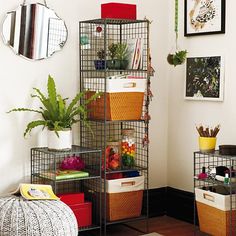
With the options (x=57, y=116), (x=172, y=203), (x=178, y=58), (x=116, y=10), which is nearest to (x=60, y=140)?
(x=57, y=116)

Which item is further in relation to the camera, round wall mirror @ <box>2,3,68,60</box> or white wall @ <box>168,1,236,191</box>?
white wall @ <box>168,1,236,191</box>

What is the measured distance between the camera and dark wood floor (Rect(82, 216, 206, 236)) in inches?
178

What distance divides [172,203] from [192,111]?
861 mm

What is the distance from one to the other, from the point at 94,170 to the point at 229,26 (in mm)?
1542

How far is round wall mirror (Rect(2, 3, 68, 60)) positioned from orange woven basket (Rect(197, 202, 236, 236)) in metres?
1.66

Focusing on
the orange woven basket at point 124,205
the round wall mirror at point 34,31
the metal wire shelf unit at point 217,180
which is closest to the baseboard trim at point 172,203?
the metal wire shelf unit at point 217,180

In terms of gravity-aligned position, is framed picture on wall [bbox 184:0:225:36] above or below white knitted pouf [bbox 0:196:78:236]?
above

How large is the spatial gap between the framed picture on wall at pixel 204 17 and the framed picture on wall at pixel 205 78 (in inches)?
8.7

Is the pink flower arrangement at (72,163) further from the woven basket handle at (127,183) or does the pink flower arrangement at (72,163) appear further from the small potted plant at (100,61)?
the small potted plant at (100,61)

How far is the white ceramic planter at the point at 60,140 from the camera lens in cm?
413

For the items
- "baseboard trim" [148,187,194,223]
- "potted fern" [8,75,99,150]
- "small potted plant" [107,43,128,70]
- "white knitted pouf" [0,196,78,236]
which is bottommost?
"baseboard trim" [148,187,194,223]

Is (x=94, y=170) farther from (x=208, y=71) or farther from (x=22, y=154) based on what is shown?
(x=208, y=71)

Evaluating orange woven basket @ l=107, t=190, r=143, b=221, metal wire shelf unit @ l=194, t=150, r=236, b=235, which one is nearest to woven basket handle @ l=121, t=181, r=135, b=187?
orange woven basket @ l=107, t=190, r=143, b=221

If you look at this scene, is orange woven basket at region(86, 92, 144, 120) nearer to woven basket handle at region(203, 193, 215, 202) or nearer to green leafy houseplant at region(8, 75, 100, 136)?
green leafy houseplant at region(8, 75, 100, 136)
